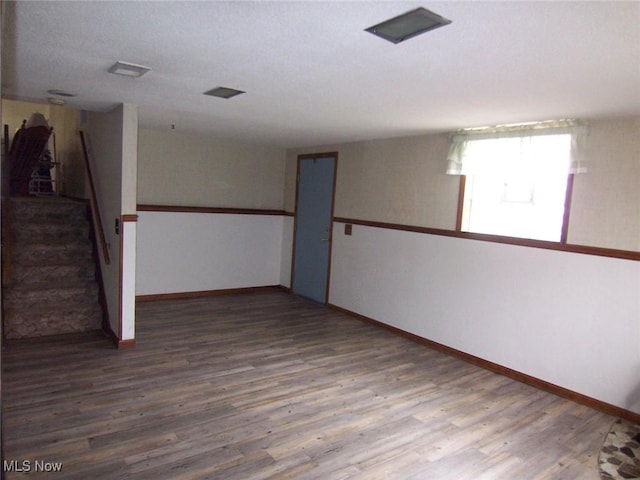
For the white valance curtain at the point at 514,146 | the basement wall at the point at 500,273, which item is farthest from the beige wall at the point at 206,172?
Result: the white valance curtain at the point at 514,146

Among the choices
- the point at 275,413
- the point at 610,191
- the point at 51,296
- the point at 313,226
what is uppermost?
the point at 610,191

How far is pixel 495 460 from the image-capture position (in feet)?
8.27

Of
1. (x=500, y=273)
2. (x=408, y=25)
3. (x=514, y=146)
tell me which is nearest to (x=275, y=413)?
(x=500, y=273)

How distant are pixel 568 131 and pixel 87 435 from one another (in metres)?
3.86

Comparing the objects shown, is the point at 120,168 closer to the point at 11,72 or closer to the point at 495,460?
the point at 11,72

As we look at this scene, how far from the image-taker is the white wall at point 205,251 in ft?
17.8

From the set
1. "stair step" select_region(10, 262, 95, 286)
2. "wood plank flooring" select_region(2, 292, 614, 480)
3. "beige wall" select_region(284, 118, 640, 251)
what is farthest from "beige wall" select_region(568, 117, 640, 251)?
"stair step" select_region(10, 262, 95, 286)

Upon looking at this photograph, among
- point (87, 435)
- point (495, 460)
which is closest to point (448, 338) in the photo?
point (495, 460)

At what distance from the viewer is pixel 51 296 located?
13.8 feet

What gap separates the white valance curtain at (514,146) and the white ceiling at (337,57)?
0.18m

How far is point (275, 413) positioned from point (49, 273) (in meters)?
2.93

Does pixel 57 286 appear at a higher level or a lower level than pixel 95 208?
lower

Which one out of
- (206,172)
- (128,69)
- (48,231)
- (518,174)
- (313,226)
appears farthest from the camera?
(313,226)

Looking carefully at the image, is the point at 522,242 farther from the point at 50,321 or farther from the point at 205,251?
the point at 50,321
